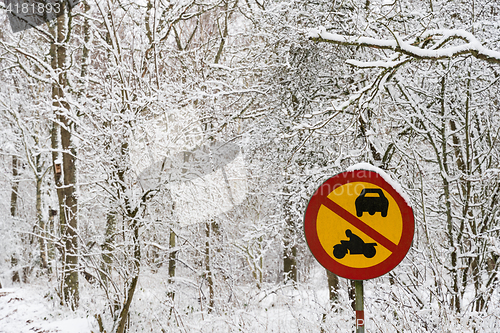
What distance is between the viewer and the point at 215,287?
655 centimetres

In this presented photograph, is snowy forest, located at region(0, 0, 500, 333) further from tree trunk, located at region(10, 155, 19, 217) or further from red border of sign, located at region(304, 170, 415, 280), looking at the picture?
tree trunk, located at region(10, 155, 19, 217)

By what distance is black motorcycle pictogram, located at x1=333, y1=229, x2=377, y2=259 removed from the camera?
7.29ft

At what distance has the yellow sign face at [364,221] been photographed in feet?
7.25

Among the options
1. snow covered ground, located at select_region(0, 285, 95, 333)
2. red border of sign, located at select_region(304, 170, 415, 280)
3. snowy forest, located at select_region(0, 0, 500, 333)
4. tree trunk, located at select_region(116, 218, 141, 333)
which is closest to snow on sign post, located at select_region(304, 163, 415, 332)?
red border of sign, located at select_region(304, 170, 415, 280)

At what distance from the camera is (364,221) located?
2.23 meters

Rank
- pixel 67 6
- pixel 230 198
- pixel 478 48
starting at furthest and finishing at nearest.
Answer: pixel 230 198, pixel 67 6, pixel 478 48

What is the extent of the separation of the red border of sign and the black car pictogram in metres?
0.05

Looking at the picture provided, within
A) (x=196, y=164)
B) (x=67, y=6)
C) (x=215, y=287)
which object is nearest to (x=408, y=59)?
(x=196, y=164)

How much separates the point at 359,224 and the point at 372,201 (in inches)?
6.4

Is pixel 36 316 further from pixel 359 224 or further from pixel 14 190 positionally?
pixel 14 190

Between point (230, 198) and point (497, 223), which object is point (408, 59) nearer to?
point (497, 223)

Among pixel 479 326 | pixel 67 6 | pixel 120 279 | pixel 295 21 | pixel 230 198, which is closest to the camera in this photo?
pixel 479 326

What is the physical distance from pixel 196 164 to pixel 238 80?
110 inches

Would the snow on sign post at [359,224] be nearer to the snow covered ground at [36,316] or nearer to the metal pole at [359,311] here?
the metal pole at [359,311]
